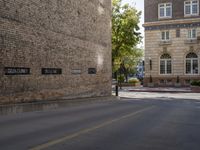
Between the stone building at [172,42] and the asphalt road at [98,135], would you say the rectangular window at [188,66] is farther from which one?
the asphalt road at [98,135]

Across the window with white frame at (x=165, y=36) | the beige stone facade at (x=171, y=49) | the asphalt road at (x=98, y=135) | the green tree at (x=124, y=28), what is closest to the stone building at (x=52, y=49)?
the asphalt road at (x=98, y=135)

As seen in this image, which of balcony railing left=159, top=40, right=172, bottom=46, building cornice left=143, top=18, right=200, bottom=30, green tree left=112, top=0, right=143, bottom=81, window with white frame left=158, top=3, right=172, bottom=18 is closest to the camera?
green tree left=112, top=0, right=143, bottom=81

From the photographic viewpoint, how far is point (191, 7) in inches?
1919

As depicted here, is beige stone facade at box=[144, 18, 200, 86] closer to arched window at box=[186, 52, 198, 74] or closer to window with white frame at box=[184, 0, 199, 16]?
arched window at box=[186, 52, 198, 74]

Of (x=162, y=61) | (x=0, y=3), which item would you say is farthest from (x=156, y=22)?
(x=0, y=3)

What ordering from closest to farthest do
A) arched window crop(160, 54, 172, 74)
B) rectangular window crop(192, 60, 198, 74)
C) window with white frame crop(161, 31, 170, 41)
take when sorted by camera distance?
rectangular window crop(192, 60, 198, 74), arched window crop(160, 54, 172, 74), window with white frame crop(161, 31, 170, 41)

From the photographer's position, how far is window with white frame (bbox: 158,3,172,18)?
50094mm

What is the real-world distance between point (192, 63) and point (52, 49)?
3420 cm

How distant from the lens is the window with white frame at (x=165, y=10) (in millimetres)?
50094

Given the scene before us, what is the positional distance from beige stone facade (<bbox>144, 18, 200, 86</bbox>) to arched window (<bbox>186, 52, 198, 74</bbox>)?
1.38 feet

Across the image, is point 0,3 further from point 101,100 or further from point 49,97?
point 101,100

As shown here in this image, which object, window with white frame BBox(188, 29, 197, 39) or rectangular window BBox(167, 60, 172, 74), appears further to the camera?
rectangular window BBox(167, 60, 172, 74)

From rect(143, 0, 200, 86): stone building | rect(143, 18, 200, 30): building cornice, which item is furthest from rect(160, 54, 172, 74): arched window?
rect(143, 18, 200, 30): building cornice

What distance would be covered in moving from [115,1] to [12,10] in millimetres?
31800
